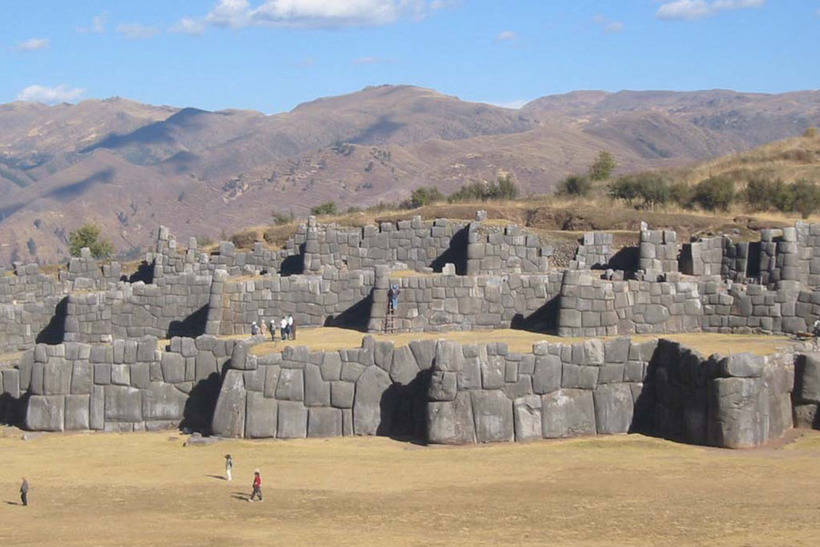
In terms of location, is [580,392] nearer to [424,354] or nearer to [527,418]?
[527,418]

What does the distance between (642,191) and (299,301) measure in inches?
865

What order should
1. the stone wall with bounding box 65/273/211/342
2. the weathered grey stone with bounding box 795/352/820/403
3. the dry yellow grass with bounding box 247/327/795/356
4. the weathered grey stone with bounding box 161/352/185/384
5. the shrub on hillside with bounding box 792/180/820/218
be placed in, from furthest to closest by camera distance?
the shrub on hillside with bounding box 792/180/820/218, the stone wall with bounding box 65/273/211/342, the weathered grey stone with bounding box 161/352/185/384, the dry yellow grass with bounding box 247/327/795/356, the weathered grey stone with bounding box 795/352/820/403

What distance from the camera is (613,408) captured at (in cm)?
2420

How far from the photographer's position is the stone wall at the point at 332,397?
2472 cm

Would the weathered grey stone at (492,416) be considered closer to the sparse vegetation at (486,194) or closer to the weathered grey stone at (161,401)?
the weathered grey stone at (161,401)

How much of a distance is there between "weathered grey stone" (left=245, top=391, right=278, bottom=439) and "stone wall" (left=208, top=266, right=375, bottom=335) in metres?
Answer: 7.21

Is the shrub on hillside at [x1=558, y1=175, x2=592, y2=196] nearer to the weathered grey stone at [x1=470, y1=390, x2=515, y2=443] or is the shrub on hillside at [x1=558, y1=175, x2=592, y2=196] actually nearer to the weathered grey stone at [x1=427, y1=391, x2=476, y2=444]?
the weathered grey stone at [x1=470, y1=390, x2=515, y2=443]

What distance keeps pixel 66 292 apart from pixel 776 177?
88.4ft

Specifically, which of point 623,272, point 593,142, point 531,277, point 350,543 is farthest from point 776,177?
point 593,142

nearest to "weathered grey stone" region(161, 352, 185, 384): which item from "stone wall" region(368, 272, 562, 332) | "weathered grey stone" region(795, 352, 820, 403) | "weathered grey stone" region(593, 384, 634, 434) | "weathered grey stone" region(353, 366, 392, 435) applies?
"weathered grey stone" region(353, 366, 392, 435)

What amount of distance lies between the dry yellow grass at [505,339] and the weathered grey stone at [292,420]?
1346mm

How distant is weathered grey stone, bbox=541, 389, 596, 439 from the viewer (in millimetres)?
23984

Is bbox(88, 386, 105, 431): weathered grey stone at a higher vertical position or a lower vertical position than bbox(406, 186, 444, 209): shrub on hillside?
lower

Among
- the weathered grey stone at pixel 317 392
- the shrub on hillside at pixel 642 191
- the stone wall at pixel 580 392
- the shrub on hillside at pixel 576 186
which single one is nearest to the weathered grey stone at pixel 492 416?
the stone wall at pixel 580 392
